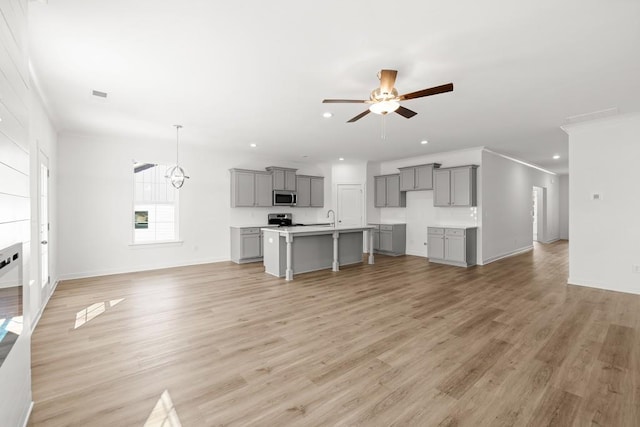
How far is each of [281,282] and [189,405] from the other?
317cm

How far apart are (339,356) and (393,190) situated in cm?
627

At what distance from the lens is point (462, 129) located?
198 inches

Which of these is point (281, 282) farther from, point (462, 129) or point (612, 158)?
point (612, 158)

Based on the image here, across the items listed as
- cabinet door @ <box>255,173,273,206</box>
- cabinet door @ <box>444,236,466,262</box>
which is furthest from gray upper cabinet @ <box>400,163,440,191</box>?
cabinet door @ <box>255,173,273,206</box>

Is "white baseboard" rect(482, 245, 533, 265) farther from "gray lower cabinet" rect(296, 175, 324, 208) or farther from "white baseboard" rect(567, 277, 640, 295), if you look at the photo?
"gray lower cabinet" rect(296, 175, 324, 208)

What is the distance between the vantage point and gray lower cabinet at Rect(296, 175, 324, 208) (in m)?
8.02

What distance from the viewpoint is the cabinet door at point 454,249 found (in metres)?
6.34

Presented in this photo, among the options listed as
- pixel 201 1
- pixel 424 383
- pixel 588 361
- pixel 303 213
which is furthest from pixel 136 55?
pixel 303 213

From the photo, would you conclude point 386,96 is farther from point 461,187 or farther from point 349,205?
point 349,205

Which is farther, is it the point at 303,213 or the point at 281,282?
the point at 303,213

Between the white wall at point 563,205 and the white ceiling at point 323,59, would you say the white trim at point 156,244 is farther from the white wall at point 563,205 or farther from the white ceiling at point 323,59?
the white wall at point 563,205

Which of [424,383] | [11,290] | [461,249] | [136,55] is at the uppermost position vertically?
[136,55]

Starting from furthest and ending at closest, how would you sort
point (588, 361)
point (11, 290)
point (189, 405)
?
1. point (588, 361)
2. point (189, 405)
3. point (11, 290)

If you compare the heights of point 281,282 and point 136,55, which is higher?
point 136,55
